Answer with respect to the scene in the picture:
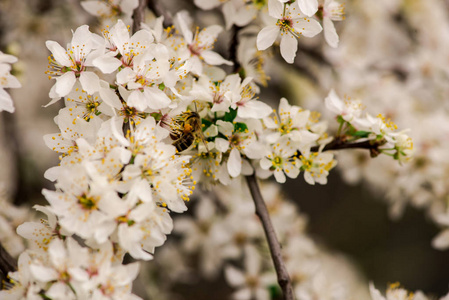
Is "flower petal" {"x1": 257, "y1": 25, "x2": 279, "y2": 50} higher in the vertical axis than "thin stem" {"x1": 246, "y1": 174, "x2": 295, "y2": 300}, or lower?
higher

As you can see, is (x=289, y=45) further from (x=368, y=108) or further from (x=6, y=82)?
(x=368, y=108)

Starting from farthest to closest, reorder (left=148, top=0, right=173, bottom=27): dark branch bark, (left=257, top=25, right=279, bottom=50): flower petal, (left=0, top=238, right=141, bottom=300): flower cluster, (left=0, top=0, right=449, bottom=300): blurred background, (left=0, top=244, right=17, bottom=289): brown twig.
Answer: (left=0, top=0, right=449, bottom=300): blurred background → (left=148, top=0, right=173, bottom=27): dark branch bark → (left=257, top=25, right=279, bottom=50): flower petal → (left=0, top=244, right=17, bottom=289): brown twig → (left=0, top=238, right=141, bottom=300): flower cluster

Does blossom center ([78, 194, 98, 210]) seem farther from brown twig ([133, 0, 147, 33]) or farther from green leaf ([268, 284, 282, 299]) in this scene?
green leaf ([268, 284, 282, 299])

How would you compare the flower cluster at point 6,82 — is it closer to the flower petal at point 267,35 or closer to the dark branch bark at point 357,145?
the flower petal at point 267,35

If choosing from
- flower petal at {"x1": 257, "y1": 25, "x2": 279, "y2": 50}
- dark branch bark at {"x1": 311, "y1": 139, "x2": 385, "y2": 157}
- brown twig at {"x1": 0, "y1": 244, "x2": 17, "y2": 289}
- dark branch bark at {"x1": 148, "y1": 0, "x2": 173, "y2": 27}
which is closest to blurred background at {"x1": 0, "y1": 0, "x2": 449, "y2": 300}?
dark branch bark at {"x1": 148, "y1": 0, "x2": 173, "y2": 27}

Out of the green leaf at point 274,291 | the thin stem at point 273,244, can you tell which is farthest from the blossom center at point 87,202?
the green leaf at point 274,291

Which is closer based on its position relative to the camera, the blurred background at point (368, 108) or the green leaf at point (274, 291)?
the green leaf at point (274, 291)
